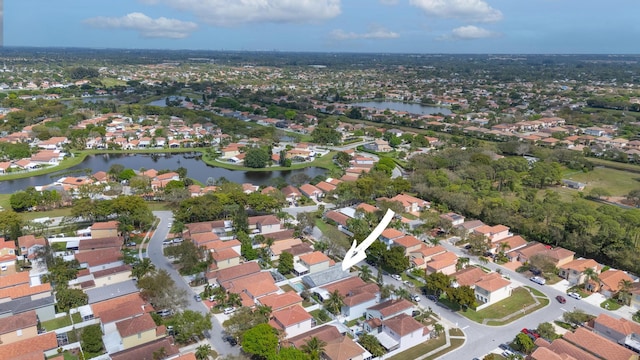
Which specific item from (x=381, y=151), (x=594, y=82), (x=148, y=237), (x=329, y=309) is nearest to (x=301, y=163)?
(x=381, y=151)

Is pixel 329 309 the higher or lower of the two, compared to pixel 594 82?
lower

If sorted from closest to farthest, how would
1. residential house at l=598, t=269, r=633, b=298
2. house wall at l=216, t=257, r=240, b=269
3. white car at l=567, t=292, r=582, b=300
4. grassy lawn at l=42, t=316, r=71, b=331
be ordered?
grassy lawn at l=42, t=316, r=71, b=331 < white car at l=567, t=292, r=582, b=300 < residential house at l=598, t=269, r=633, b=298 < house wall at l=216, t=257, r=240, b=269

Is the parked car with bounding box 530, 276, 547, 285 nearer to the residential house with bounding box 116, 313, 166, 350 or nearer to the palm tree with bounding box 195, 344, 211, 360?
the palm tree with bounding box 195, 344, 211, 360

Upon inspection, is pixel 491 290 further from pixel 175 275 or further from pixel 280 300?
pixel 175 275

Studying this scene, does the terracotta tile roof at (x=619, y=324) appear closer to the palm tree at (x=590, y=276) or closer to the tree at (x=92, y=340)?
the palm tree at (x=590, y=276)

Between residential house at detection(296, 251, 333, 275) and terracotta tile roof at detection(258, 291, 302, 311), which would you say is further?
residential house at detection(296, 251, 333, 275)

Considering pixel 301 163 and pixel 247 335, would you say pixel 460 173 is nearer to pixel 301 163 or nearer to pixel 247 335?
pixel 301 163

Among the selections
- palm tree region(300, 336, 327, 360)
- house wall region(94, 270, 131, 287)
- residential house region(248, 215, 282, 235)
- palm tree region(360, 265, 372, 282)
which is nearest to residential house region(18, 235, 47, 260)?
house wall region(94, 270, 131, 287)
